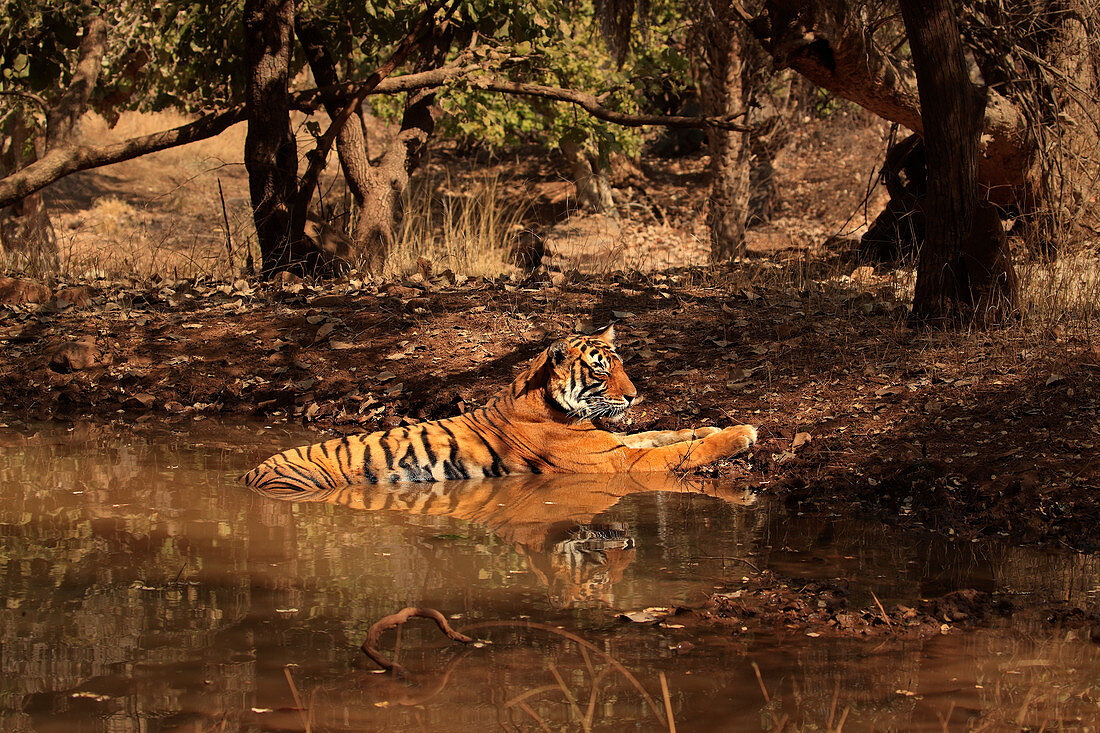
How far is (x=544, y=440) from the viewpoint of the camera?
18.9 feet

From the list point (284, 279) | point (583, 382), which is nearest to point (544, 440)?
point (583, 382)

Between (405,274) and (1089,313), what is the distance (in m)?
6.16

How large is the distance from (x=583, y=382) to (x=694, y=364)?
4.91 feet

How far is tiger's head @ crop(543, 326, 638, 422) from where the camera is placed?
19.0 feet

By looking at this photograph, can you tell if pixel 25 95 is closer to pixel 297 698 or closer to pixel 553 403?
pixel 553 403

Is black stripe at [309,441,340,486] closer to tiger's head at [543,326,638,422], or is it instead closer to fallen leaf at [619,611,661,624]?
tiger's head at [543,326,638,422]

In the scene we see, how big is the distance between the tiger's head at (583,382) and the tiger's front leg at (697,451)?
1.15 ft

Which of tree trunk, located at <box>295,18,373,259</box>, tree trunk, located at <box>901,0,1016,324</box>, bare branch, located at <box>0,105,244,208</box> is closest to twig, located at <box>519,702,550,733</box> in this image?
tree trunk, located at <box>901,0,1016,324</box>

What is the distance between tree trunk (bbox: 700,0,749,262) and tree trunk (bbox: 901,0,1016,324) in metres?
7.13

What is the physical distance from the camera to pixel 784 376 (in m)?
6.59

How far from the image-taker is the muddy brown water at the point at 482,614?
259 cm

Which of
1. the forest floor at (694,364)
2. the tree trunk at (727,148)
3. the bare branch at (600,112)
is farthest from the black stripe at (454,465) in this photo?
the tree trunk at (727,148)

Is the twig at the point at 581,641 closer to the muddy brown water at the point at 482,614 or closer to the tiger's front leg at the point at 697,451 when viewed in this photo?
the muddy brown water at the point at 482,614

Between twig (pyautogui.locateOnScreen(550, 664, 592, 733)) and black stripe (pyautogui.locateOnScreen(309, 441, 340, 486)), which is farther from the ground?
black stripe (pyautogui.locateOnScreen(309, 441, 340, 486))
